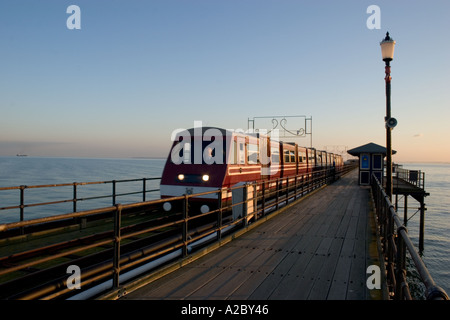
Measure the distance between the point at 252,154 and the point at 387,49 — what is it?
6215 mm

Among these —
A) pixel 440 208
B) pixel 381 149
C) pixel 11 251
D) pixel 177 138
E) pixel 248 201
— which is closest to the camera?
pixel 11 251

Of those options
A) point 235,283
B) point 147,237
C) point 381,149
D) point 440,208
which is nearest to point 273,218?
point 147,237

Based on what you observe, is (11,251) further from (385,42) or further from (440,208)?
(440,208)

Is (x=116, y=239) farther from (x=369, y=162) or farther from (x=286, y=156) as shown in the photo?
(x=369, y=162)

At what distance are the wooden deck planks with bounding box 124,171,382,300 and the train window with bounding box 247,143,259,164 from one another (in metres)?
4.62

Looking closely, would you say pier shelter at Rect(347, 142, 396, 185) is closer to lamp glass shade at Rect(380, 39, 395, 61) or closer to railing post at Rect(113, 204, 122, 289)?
lamp glass shade at Rect(380, 39, 395, 61)

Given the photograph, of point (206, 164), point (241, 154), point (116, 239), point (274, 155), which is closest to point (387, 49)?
point (241, 154)

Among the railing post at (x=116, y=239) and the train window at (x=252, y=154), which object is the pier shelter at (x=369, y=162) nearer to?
the train window at (x=252, y=154)

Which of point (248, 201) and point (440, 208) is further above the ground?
point (248, 201)

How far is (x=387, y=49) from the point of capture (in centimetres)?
955

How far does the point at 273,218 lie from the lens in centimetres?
1001

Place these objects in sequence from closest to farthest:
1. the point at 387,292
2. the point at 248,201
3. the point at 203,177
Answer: the point at 387,292, the point at 248,201, the point at 203,177
